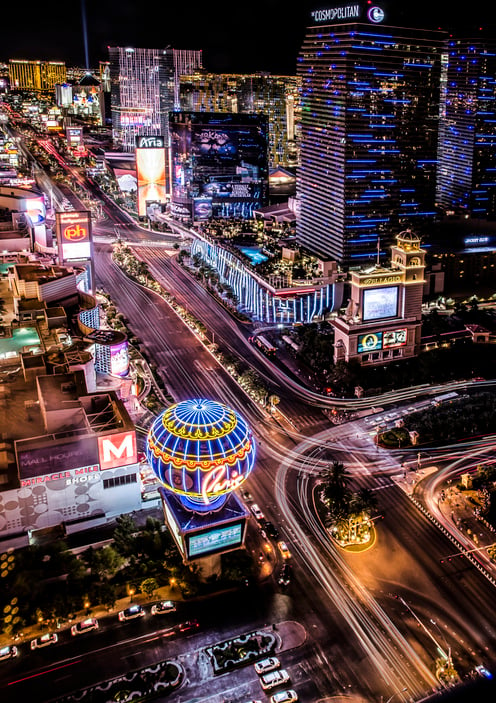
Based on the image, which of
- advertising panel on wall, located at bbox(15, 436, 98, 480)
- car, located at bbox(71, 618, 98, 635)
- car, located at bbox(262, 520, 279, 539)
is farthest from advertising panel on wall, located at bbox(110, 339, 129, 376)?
car, located at bbox(71, 618, 98, 635)

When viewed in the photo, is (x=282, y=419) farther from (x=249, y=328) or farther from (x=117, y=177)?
(x=117, y=177)

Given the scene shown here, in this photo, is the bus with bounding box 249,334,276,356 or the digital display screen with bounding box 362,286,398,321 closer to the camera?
the digital display screen with bounding box 362,286,398,321

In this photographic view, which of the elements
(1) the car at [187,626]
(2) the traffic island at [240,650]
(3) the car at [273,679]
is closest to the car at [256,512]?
(1) the car at [187,626]

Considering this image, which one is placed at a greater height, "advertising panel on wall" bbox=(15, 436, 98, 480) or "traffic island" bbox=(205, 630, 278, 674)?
"advertising panel on wall" bbox=(15, 436, 98, 480)

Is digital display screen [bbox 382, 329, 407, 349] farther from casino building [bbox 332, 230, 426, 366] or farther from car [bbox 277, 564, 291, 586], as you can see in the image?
car [bbox 277, 564, 291, 586]

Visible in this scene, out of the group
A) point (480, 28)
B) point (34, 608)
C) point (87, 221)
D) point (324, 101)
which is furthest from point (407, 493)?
point (480, 28)

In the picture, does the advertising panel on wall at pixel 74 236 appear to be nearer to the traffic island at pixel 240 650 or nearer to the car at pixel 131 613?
the car at pixel 131 613

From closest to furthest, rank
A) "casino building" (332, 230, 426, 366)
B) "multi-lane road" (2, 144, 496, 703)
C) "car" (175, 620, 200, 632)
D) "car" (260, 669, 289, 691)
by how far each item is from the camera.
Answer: "car" (260, 669, 289, 691) → "multi-lane road" (2, 144, 496, 703) → "car" (175, 620, 200, 632) → "casino building" (332, 230, 426, 366)

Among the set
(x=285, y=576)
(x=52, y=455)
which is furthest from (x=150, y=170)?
(x=285, y=576)
